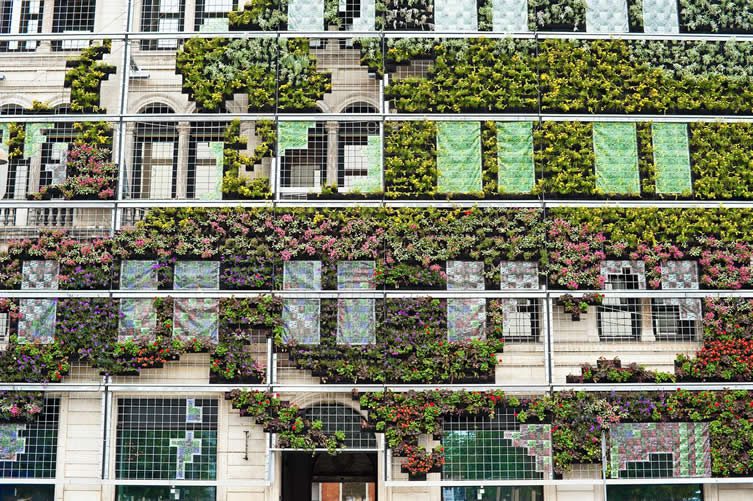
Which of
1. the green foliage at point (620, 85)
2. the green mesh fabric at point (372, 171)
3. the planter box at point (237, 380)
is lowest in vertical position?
the planter box at point (237, 380)

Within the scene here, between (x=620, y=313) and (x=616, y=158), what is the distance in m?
3.62

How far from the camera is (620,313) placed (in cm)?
2183

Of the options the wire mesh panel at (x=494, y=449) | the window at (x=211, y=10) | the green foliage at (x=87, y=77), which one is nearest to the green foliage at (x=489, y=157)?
the wire mesh panel at (x=494, y=449)

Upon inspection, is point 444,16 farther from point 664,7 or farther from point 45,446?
point 45,446

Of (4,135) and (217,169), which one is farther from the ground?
(4,135)

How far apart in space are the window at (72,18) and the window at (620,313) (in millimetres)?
14174

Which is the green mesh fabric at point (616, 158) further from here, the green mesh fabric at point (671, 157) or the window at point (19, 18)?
the window at point (19, 18)

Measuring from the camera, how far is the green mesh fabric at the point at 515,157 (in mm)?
21656

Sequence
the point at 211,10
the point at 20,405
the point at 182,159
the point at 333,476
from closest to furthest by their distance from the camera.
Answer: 1. the point at 20,405
2. the point at 182,159
3. the point at 211,10
4. the point at 333,476

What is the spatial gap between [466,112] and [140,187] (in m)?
7.95

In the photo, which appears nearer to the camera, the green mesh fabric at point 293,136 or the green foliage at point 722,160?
the green foliage at point 722,160

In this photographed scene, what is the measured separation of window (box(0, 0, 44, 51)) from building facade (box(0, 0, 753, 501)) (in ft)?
3.77

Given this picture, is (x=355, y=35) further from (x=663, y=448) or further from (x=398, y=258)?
(x=663, y=448)

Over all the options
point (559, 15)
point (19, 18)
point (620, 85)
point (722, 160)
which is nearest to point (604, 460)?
point (722, 160)
